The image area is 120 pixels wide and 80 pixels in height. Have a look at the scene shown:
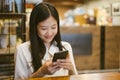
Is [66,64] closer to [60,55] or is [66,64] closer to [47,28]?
[60,55]

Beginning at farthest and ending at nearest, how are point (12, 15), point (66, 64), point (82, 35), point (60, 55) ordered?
point (82, 35) → point (12, 15) → point (66, 64) → point (60, 55)

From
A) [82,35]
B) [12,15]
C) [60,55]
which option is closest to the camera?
[60,55]

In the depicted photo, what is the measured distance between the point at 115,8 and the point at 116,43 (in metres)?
1.78

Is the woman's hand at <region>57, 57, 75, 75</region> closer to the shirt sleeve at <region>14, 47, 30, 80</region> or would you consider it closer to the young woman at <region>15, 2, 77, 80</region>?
the young woman at <region>15, 2, 77, 80</region>

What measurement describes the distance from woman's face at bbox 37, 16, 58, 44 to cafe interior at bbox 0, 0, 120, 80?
37 cm

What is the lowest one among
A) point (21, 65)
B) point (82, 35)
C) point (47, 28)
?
point (82, 35)

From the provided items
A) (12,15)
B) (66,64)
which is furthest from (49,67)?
(12,15)

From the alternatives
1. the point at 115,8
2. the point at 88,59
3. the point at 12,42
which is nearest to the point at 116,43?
the point at 88,59

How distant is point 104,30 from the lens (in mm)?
5598

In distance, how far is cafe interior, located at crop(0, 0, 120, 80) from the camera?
235 cm

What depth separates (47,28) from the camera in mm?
1729

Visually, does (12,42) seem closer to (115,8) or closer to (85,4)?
(115,8)

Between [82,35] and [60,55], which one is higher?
[60,55]

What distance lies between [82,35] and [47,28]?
Result: 12.2 feet
